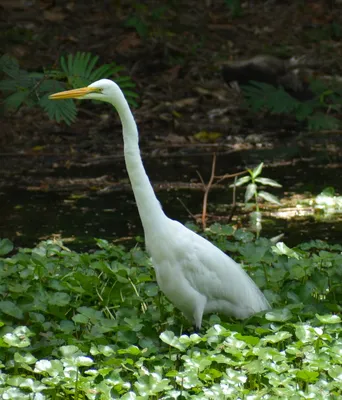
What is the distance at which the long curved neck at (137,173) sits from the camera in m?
4.77

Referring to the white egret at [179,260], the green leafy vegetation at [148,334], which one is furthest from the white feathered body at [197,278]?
the green leafy vegetation at [148,334]

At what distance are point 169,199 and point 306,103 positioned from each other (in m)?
2.57

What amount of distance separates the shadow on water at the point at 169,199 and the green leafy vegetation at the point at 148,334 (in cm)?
137

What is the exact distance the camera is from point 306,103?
33.4ft

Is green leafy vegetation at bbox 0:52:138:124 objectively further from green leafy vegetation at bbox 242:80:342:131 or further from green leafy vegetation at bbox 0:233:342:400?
green leafy vegetation at bbox 242:80:342:131

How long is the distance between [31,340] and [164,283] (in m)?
0.68

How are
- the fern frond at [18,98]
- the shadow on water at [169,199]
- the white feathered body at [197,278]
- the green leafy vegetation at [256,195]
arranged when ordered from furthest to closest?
the shadow on water at [169,199] → the green leafy vegetation at [256,195] → the fern frond at [18,98] → the white feathered body at [197,278]

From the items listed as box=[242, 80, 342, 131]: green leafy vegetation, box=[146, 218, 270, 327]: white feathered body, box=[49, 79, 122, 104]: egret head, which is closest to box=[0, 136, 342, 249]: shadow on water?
box=[242, 80, 342, 131]: green leafy vegetation

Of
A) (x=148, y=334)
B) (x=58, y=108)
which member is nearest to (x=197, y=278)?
(x=148, y=334)

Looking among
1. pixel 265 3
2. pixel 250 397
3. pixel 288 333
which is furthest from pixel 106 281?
pixel 265 3

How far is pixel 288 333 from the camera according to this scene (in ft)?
14.7

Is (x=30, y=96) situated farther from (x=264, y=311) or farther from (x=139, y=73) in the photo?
(x=139, y=73)

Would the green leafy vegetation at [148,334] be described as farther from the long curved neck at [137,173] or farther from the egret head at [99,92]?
the egret head at [99,92]

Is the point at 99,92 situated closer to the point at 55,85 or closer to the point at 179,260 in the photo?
the point at 179,260
